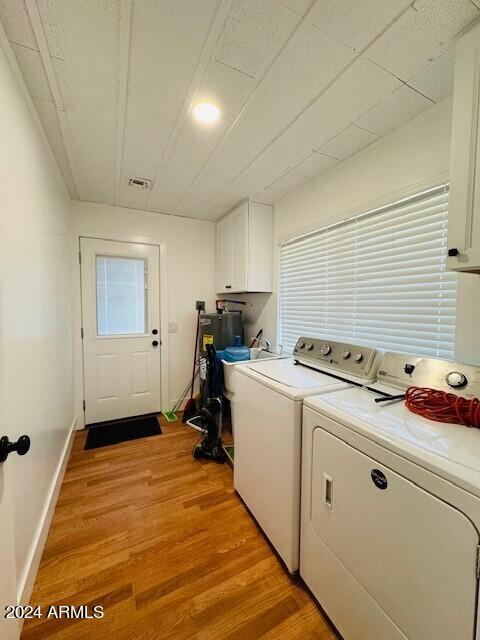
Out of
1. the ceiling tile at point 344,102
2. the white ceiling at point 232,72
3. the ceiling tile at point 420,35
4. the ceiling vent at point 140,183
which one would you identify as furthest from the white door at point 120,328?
the ceiling tile at point 420,35

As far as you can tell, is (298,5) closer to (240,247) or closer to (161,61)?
(161,61)

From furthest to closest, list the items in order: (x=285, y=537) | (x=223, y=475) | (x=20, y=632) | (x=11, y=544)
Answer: (x=223, y=475), (x=285, y=537), (x=20, y=632), (x=11, y=544)

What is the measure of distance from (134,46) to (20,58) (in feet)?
1.73

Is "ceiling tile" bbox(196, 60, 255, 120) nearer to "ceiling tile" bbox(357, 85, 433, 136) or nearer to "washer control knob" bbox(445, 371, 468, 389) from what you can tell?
"ceiling tile" bbox(357, 85, 433, 136)

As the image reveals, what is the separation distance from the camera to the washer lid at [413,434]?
71 centimetres

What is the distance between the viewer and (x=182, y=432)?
279 cm

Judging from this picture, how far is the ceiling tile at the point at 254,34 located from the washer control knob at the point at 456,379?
1.54 metres

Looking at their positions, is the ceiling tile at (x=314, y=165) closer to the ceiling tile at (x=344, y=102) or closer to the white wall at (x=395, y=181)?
the white wall at (x=395, y=181)

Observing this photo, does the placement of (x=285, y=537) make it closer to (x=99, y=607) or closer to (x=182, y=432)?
(x=99, y=607)

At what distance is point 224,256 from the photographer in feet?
10.3

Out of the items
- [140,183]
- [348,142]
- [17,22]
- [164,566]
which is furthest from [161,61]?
[164,566]

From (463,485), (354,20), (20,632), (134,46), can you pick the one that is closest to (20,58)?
(134,46)

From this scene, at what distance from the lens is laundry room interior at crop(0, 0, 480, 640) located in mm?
903

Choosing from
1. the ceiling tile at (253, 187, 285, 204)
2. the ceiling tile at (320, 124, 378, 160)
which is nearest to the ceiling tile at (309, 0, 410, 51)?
the ceiling tile at (320, 124, 378, 160)
